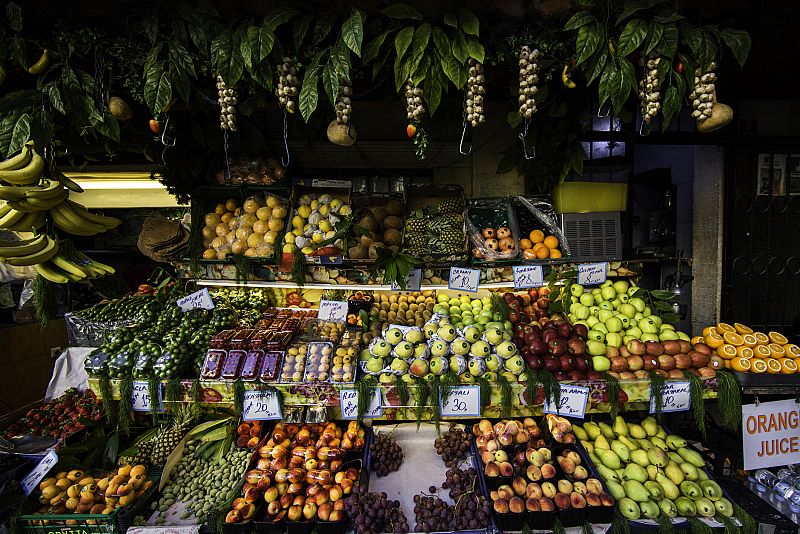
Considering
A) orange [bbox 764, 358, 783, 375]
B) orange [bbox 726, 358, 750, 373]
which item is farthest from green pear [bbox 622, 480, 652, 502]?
orange [bbox 764, 358, 783, 375]

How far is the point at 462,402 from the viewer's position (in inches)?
94.6

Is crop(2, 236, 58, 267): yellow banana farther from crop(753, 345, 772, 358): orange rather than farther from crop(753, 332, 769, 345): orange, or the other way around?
crop(753, 332, 769, 345): orange

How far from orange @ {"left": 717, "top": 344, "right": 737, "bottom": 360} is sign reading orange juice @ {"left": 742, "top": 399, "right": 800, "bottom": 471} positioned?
0.34 m

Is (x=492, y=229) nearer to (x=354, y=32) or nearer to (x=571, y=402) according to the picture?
(x=571, y=402)

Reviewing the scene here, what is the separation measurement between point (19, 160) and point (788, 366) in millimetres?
5268

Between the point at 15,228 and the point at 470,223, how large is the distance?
129 inches

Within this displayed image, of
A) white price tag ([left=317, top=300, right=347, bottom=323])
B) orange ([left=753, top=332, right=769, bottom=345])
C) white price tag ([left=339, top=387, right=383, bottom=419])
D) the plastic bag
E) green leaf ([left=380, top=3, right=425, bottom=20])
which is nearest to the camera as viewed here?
green leaf ([left=380, top=3, right=425, bottom=20])

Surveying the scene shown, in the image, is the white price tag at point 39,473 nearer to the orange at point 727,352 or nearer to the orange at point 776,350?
the orange at point 727,352

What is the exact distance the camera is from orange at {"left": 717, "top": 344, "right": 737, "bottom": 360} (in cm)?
249

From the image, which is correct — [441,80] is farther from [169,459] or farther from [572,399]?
[169,459]

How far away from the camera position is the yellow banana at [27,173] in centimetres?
226

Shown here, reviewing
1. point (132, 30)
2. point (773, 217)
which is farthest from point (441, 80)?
point (773, 217)

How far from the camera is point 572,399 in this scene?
2.37 metres

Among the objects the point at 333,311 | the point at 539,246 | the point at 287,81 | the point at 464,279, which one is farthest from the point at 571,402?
the point at 287,81
